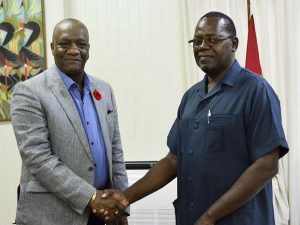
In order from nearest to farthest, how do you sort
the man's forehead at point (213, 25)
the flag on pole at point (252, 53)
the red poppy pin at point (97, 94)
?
the man's forehead at point (213, 25), the red poppy pin at point (97, 94), the flag on pole at point (252, 53)

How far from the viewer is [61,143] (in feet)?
6.46

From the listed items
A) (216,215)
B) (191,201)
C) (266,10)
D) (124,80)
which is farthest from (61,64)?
(266,10)

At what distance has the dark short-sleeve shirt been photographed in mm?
1616

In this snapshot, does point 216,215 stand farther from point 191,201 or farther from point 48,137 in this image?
point 48,137

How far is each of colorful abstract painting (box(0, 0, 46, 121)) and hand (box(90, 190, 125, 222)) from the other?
185 centimetres

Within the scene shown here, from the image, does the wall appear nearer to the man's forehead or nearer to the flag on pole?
the flag on pole

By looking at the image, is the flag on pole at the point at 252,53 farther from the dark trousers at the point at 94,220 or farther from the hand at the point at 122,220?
the dark trousers at the point at 94,220

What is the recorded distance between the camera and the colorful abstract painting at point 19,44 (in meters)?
3.61

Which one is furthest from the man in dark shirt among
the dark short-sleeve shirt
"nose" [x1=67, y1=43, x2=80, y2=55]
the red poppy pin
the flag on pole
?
the flag on pole

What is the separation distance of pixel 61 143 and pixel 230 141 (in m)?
0.81

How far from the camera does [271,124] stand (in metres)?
1.60

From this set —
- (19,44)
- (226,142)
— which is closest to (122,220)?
(226,142)

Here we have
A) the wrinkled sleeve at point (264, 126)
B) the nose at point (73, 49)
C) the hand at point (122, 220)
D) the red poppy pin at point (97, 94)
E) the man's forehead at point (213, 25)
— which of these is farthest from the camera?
the hand at point (122, 220)

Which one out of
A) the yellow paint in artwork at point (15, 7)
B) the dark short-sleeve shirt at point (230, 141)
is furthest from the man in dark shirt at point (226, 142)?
the yellow paint in artwork at point (15, 7)
